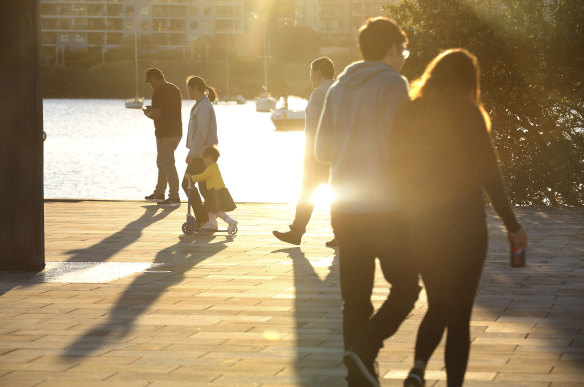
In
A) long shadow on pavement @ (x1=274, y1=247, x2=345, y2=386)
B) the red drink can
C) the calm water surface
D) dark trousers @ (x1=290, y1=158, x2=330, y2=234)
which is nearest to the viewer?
the red drink can

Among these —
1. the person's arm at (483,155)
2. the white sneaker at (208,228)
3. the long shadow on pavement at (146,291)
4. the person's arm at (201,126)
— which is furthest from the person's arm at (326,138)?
the person's arm at (201,126)

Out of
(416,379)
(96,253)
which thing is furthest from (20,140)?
(416,379)

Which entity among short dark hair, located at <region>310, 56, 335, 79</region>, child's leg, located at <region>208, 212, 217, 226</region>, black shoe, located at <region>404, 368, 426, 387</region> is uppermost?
short dark hair, located at <region>310, 56, 335, 79</region>

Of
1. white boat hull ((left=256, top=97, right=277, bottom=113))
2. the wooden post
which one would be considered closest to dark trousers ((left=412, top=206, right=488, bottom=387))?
the wooden post

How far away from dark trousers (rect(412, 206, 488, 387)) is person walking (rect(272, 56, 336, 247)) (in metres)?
5.05

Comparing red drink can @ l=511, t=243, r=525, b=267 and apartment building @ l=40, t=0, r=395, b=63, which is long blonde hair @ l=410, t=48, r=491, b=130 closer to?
red drink can @ l=511, t=243, r=525, b=267

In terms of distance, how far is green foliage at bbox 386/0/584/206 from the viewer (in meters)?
17.7

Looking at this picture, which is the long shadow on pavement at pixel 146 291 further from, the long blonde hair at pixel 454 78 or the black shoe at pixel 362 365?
the long blonde hair at pixel 454 78

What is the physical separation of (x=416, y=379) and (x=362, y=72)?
1387 mm

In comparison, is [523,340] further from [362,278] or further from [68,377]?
[68,377]

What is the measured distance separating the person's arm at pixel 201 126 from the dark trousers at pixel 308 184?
212cm

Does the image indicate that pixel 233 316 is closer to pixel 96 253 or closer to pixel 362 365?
pixel 362 365

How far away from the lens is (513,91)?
63.6 feet

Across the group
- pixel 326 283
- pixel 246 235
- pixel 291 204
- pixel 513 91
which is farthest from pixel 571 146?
pixel 326 283
